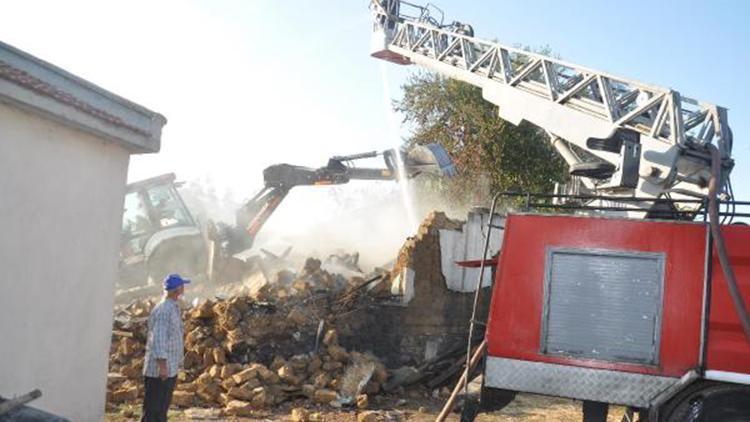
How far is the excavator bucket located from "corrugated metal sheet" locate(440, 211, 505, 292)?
7.76 ft

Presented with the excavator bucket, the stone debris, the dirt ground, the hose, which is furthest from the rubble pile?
the hose

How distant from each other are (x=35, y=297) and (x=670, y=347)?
17.7ft

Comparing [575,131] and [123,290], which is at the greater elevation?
[575,131]

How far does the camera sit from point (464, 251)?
11.8 m

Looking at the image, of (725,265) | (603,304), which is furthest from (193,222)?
(725,265)

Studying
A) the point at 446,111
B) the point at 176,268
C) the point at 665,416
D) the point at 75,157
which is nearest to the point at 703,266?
the point at 665,416

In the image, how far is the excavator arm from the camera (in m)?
14.9

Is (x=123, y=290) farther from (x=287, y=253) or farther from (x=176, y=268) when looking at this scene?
(x=287, y=253)

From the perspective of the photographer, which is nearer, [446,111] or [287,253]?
[287,253]

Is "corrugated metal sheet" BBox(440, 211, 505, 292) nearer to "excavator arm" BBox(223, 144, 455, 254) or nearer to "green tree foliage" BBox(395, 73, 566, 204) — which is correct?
"excavator arm" BBox(223, 144, 455, 254)

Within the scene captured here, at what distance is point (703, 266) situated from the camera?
5.45 metres

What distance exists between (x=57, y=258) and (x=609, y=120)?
772cm

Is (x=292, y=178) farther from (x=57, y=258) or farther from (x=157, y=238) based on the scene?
(x=57, y=258)

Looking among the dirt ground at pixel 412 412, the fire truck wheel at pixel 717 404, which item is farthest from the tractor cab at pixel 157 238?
the fire truck wheel at pixel 717 404
